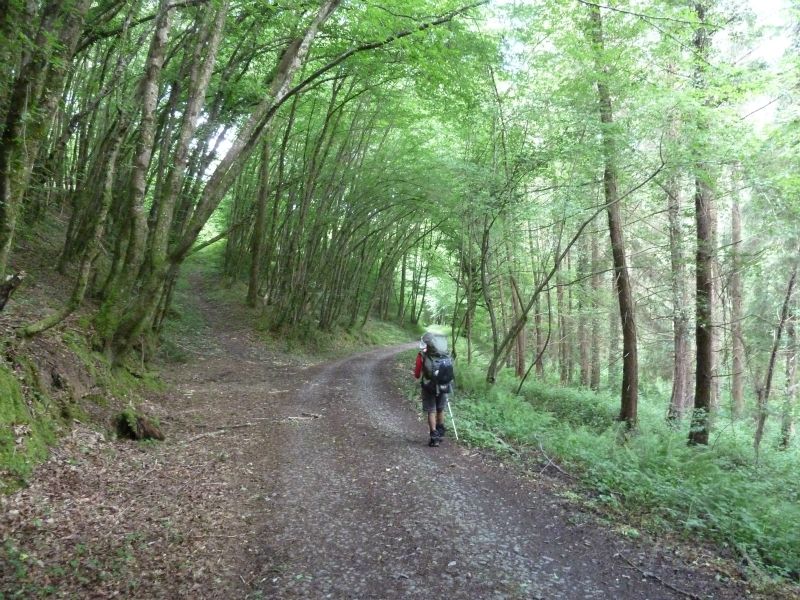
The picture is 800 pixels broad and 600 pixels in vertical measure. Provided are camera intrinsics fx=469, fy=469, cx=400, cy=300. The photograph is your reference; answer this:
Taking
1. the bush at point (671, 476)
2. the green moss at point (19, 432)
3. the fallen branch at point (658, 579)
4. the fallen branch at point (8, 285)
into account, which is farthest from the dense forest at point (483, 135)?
the fallen branch at point (658, 579)

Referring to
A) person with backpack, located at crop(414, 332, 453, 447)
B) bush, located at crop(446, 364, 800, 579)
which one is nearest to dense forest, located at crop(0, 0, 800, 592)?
bush, located at crop(446, 364, 800, 579)

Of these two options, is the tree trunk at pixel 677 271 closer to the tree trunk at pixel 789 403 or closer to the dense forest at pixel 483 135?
the dense forest at pixel 483 135

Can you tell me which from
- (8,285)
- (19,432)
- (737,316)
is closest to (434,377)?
(19,432)

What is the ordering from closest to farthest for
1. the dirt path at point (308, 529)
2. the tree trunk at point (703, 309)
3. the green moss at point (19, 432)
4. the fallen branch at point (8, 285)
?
the dirt path at point (308, 529) < the green moss at point (19, 432) < the fallen branch at point (8, 285) < the tree trunk at point (703, 309)

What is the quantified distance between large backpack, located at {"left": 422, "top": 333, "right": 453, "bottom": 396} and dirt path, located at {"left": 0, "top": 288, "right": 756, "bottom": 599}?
840 millimetres

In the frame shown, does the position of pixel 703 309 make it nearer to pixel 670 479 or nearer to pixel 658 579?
pixel 670 479

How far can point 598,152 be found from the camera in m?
8.85

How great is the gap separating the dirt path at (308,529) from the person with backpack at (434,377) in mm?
357

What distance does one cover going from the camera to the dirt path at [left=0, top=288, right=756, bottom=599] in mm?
3125

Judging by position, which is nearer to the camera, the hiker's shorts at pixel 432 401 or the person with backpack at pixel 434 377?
the person with backpack at pixel 434 377

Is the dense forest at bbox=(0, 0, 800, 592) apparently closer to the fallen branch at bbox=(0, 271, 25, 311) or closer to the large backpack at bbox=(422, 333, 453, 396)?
the fallen branch at bbox=(0, 271, 25, 311)

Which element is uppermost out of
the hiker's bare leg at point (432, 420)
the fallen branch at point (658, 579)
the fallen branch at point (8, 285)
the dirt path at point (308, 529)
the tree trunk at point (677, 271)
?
the tree trunk at point (677, 271)

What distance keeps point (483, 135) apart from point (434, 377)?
25.2ft

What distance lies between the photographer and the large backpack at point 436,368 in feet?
20.6
